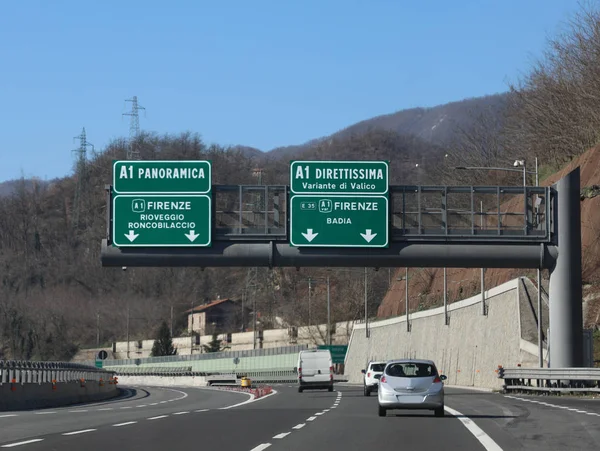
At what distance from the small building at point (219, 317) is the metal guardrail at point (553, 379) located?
11611cm

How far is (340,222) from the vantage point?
126 ft

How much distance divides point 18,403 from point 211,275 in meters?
152

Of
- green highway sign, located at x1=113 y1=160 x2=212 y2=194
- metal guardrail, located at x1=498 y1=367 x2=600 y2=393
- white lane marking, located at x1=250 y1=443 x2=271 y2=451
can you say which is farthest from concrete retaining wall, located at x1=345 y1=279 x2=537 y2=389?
white lane marking, located at x1=250 y1=443 x2=271 y2=451

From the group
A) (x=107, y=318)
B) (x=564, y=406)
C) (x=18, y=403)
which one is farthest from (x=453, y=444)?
(x=107, y=318)

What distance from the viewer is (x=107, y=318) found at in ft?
535

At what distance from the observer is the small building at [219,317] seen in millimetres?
161625

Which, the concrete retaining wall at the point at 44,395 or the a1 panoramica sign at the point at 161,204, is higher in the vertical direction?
the a1 panoramica sign at the point at 161,204

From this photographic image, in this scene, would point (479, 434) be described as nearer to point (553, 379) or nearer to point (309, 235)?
point (309, 235)

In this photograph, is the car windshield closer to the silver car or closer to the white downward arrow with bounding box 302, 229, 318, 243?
the silver car

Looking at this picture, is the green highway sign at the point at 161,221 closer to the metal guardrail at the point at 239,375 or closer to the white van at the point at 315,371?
the white van at the point at 315,371

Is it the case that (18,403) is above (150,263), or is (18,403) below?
below

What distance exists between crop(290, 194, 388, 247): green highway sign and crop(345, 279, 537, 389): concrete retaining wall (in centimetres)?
1803

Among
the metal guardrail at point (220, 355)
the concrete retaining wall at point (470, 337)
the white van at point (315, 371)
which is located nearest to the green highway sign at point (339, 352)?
the metal guardrail at point (220, 355)

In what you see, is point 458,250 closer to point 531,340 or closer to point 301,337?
point 531,340
